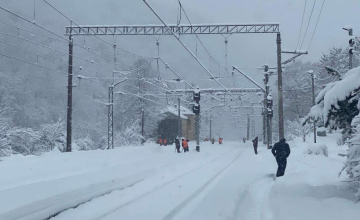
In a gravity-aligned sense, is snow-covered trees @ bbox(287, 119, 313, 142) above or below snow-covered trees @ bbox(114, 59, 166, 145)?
below

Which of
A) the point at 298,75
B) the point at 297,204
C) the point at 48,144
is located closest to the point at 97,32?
the point at 297,204

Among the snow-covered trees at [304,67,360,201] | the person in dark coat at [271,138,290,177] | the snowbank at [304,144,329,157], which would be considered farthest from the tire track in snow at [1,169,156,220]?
the snowbank at [304,144,329,157]

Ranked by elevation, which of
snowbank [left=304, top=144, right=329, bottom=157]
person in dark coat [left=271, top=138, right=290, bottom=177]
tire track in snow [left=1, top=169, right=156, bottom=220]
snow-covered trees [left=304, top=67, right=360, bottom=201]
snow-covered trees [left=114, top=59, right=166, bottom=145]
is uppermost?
snow-covered trees [left=114, top=59, right=166, bottom=145]

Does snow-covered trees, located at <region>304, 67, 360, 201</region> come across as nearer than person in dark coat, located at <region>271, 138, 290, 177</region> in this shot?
Yes

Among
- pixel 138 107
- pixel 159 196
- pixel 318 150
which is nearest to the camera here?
pixel 159 196

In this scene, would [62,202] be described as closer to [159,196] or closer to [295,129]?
Result: [159,196]

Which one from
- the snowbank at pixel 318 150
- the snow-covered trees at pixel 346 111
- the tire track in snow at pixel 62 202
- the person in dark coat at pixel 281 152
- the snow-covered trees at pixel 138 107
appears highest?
the snow-covered trees at pixel 138 107

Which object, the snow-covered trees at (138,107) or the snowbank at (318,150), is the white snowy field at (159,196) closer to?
the snowbank at (318,150)

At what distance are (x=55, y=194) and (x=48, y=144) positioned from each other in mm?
35626

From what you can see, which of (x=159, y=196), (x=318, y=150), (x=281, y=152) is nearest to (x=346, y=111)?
(x=159, y=196)

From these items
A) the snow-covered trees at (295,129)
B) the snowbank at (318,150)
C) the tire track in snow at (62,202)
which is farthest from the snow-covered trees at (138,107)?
the tire track in snow at (62,202)

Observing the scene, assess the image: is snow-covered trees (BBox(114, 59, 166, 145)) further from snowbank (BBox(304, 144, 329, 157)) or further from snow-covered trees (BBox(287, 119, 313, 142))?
snowbank (BBox(304, 144, 329, 157))

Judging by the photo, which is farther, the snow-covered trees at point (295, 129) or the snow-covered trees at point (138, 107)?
the snow-covered trees at point (138, 107)

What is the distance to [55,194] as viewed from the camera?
1305 centimetres
